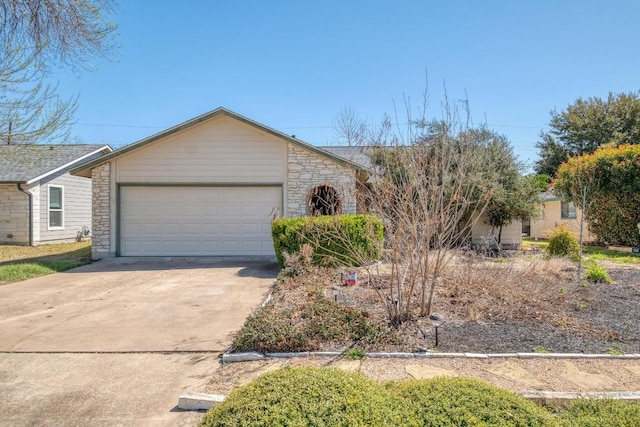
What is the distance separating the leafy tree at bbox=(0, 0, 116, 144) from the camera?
662 cm

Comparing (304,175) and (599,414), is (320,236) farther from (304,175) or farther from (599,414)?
(599,414)

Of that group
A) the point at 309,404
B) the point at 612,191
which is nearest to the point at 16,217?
the point at 309,404

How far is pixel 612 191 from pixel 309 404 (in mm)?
16028

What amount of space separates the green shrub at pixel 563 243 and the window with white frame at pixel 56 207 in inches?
779

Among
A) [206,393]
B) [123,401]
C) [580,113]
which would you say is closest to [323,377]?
[206,393]

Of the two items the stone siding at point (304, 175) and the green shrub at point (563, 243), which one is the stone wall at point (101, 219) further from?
the green shrub at point (563, 243)

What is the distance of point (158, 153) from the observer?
12.6 metres

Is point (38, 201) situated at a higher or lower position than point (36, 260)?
higher

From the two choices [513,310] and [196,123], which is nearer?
[513,310]

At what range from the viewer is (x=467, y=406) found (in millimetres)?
2316

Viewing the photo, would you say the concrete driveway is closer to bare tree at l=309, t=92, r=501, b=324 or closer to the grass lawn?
the grass lawn

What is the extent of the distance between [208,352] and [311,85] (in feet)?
46.5

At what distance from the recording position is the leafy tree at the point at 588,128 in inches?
1026

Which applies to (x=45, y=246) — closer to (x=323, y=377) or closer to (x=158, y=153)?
(x=158, y=153)
